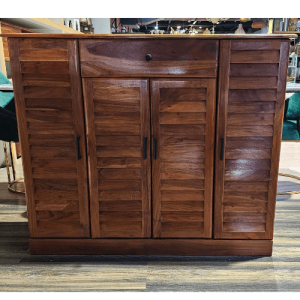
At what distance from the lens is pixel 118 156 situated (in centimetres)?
170

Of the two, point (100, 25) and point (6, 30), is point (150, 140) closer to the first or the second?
point (6, 30)

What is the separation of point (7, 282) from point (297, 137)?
258 centimetres

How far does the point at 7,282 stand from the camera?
1.58 meters

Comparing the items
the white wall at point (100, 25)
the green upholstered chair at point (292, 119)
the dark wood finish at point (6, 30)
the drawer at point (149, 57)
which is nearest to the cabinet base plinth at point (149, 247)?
the drawer at point (149, 57)

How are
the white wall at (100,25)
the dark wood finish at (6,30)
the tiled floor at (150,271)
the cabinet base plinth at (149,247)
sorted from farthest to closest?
the white wall at (100,25)
the dark wood finish at (6,30)
the cabinet base plinth at (149,247)
the tiled floor at (150,271)

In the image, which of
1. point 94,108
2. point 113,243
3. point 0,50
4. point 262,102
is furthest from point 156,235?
point 0,50

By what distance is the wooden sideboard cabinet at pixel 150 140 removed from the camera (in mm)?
1577

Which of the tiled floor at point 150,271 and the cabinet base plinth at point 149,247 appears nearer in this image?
the tiled floor at point 150,271

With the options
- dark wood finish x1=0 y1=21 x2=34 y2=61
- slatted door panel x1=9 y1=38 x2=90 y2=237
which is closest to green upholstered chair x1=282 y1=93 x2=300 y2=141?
slatted door panel x1=9 y1=38 x2=90 y2=237

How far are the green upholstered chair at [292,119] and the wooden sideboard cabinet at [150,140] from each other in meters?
1.23

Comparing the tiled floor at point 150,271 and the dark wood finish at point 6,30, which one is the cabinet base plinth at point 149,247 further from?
the dark wood finish at point 6,30

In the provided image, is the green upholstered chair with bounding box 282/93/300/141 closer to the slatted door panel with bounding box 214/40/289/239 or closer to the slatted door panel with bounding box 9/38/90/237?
the slatted door panel with bounding box 214/40/289/239

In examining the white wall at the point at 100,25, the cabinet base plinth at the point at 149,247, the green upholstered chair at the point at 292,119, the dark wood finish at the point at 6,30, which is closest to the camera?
the cabinet base plinth at the point at 149,247

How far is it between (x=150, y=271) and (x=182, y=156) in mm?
678
